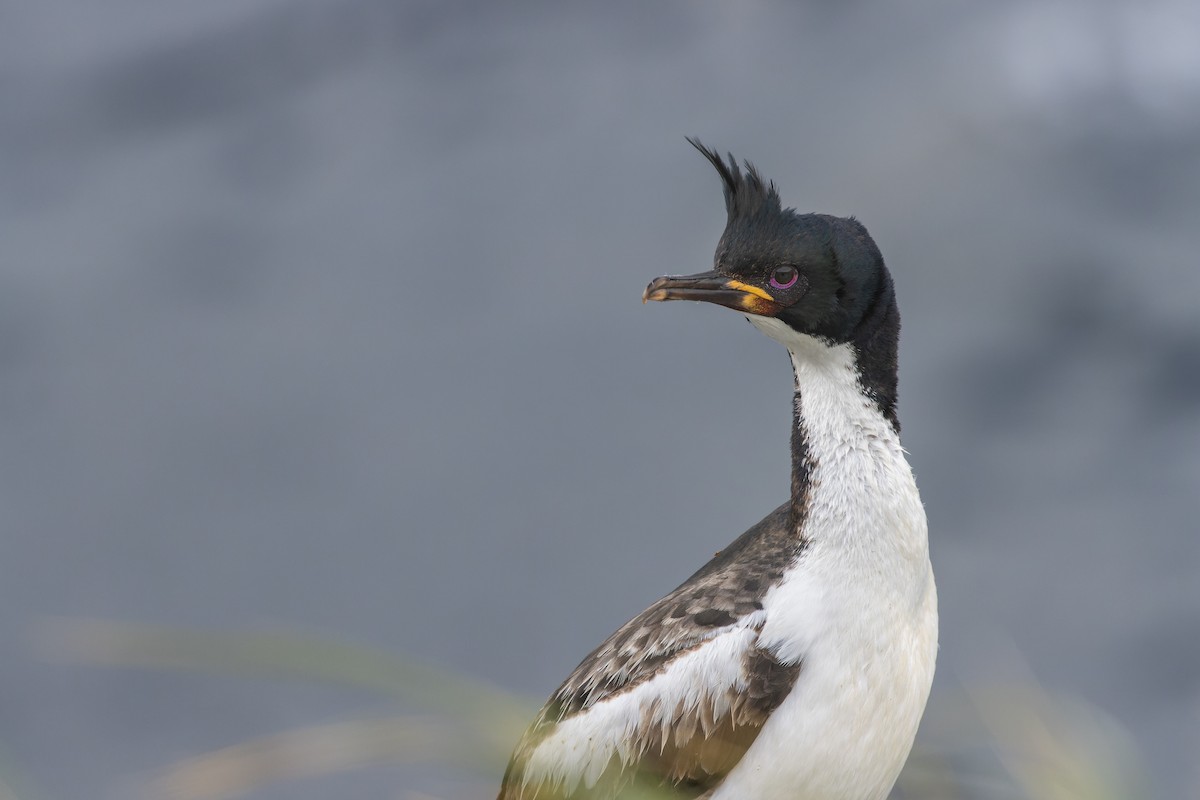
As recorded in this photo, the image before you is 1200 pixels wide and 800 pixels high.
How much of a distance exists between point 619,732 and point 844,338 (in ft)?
5.03

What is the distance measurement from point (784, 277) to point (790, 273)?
0.02 metres

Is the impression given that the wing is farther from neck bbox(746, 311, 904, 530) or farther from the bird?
neck bbox(746, 311, 904, 530)

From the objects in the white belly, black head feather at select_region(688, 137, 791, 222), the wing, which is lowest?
the white belly

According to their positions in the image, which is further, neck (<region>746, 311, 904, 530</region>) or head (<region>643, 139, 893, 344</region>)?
neck (<region>746, 311, 904, 530</region>)

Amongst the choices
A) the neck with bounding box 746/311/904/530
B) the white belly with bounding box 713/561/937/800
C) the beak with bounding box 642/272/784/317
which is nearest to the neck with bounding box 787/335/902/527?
the neck with bounding box 746/311/904/530

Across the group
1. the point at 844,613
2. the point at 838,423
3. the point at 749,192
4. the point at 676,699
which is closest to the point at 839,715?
the point at 844,613

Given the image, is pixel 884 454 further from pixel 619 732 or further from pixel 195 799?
pixel 195 799

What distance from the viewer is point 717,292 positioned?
4.14m

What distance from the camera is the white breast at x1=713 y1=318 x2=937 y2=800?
159 inches

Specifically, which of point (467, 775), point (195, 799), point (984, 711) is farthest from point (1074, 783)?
point (195, 799)

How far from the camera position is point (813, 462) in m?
4.20

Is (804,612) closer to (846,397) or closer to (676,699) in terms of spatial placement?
(676,699)

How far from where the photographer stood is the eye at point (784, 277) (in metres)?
4.05

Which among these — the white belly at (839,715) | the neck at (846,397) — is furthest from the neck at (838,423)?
the white belly at (839,715)
